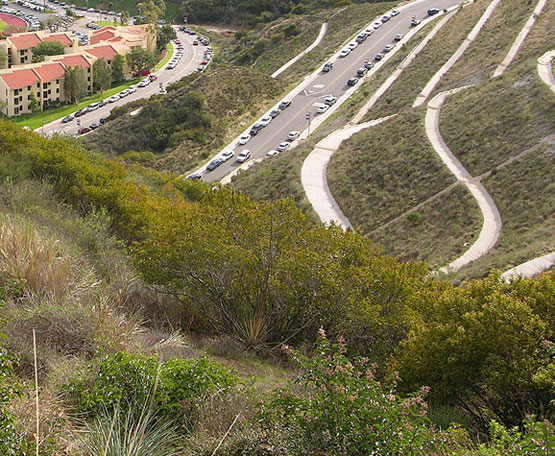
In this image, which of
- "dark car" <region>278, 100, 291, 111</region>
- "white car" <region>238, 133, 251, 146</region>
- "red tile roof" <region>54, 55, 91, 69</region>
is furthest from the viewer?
Result: "red tile roof" <region>54, 55, 91, 69</region>

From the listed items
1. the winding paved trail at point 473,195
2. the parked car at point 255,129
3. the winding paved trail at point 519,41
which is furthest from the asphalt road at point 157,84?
the winding paved trail at point 519,41

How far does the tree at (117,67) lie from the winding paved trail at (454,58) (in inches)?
1768

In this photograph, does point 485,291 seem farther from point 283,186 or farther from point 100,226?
point 283,186

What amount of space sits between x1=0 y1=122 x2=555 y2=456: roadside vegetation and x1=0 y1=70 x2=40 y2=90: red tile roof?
192 ft

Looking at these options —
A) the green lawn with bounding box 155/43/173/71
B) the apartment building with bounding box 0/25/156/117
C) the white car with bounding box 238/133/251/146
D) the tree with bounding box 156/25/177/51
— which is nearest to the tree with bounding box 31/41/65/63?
the apartment building with bounding box 0/25/156/117

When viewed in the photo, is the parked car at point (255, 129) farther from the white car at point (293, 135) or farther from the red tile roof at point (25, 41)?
the red tile roof at point (25, 41)

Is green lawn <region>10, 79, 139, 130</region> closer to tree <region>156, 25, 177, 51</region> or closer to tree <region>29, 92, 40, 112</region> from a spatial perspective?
tree <region>29, 92, 40, 112</region>

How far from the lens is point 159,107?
189ft

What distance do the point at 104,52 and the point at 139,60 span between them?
4.46 meters

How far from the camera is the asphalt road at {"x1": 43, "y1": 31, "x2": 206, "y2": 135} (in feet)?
212

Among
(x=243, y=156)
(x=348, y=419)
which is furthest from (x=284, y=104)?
(x=348, y=419)

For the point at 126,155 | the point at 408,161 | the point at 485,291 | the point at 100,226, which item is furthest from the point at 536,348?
the point at 126,155

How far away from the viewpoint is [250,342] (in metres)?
11.5

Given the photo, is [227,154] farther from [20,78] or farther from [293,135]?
[20,78]
